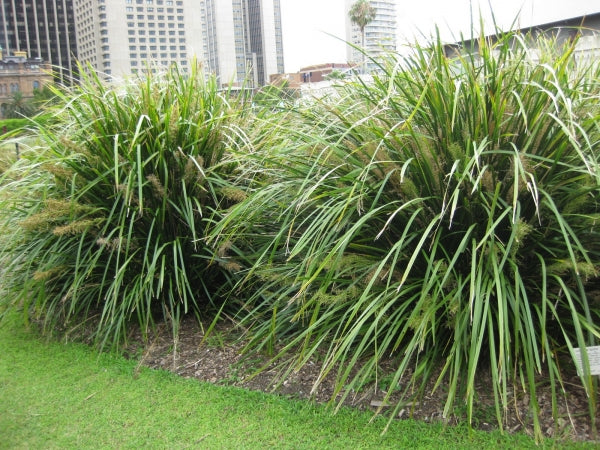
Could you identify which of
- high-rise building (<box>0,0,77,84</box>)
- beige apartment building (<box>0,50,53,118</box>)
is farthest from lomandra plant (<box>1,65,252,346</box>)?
high-rise building (<box>0,0,77,84</box>)

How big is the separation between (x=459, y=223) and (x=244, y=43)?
10478 millimetres

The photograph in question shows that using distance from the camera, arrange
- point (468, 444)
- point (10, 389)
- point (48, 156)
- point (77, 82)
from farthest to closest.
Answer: point (77, 82) → point (48, 156) → point (10, 389) → point (468, 444)

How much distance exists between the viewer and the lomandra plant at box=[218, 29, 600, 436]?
2.63 metres

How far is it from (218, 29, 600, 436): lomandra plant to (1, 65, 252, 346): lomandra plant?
1.03 metres

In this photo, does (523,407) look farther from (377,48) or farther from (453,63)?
(377,48)

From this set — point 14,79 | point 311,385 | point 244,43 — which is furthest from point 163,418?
point 14,79

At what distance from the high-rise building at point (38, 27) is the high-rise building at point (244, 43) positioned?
284 feet

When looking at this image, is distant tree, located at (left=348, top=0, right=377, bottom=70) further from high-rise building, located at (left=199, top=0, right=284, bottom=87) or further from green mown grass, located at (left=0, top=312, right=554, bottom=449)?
green mown grass, located at (left=0, top=312, right=554, bottom=449)

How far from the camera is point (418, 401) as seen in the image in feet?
9.41

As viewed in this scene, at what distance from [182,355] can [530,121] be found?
2.50 m

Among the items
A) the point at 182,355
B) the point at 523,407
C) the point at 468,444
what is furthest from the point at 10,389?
the point at 523,407

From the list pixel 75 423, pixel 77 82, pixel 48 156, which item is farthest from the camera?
pixel 77 82

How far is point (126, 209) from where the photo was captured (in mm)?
4000

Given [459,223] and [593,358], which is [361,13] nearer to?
[459,223]
